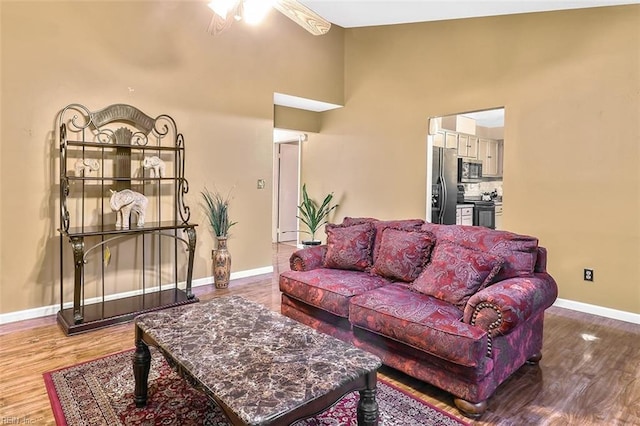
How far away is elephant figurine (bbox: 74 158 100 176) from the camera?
3.41m

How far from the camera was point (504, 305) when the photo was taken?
2.03m

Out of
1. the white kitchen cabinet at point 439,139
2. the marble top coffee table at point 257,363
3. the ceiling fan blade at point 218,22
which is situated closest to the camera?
the marble top coffee table at point 257,363

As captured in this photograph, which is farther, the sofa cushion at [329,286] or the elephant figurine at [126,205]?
the elephant figurine at [126,205]

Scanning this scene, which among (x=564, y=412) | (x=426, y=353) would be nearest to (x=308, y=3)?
(x=426, y=353)

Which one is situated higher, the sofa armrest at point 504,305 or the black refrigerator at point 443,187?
the black refrigerator at point 443,187

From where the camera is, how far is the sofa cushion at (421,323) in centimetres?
198

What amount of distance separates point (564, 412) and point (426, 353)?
79cm

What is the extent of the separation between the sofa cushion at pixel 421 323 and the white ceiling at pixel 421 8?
301cm

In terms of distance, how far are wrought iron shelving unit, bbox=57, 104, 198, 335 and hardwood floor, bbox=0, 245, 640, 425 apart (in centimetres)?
29

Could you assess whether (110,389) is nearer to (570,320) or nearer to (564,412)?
(564,412)

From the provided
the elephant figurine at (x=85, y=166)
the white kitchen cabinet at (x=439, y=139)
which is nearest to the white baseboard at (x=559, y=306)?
the elephant figurine at (x=85, y=166)

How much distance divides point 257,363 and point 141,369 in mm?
873

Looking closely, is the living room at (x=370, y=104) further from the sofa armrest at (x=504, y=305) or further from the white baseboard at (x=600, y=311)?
the sofa armrest at (x=504, y=305)

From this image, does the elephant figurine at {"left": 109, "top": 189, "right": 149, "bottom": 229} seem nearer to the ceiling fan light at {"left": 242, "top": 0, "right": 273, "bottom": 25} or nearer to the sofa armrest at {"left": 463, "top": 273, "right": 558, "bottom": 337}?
the ceiling fan light at {"left": 242, "top": 0, "right": 273, "bottom": 25}
